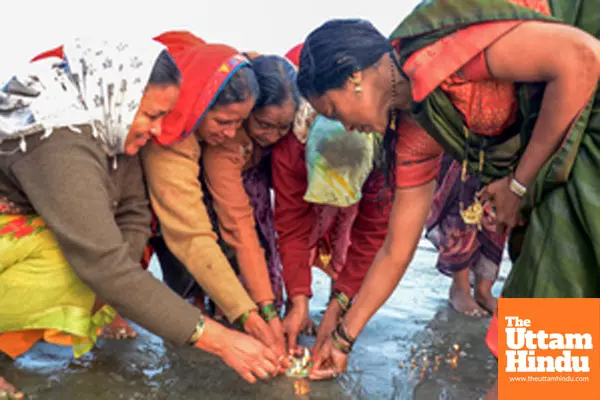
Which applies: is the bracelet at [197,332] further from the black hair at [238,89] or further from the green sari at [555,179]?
the green sari at [555,179]

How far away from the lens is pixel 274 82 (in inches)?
92.9

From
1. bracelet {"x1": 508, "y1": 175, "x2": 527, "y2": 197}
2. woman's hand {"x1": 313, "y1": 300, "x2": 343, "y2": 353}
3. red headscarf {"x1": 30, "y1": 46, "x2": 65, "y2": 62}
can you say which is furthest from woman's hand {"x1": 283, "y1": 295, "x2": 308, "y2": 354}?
red headscarf {"x1": 30, "y1": 46, "x2": 65, "y2": 62}

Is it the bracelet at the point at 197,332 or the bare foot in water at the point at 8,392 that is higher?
the bracelet at the point at 197,332

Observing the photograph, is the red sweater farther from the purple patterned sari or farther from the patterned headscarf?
the patterned headscarf

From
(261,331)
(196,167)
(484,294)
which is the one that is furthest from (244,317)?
(484,294)

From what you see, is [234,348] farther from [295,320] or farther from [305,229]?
[305,229]

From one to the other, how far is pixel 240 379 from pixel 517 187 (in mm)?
1359

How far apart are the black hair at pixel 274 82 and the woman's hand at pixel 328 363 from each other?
3.54 feet

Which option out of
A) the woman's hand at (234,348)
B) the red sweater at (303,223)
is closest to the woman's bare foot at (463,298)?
the red sweater at (303,223)

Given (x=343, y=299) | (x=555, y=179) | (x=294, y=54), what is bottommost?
(x=343, y=299)

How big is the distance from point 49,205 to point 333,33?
1.11 m

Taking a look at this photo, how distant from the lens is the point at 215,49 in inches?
88.6

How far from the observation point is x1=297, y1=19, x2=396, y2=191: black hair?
1725 mm

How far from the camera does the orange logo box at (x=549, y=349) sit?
1438 mm
